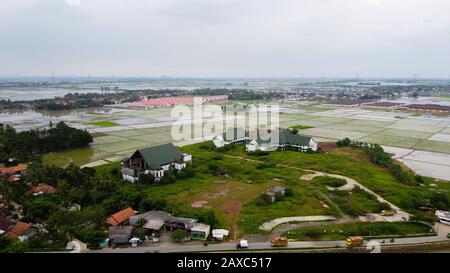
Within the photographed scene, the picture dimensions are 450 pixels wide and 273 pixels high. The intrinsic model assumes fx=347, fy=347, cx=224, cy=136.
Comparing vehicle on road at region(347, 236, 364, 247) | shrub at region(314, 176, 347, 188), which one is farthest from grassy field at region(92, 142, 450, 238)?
vehicle on road at region(347, 236, 364, 247)

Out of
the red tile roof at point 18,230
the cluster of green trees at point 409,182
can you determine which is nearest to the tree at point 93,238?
the red tile roof at point 18,230

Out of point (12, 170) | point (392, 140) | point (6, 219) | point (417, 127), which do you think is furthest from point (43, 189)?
point (417, 127)

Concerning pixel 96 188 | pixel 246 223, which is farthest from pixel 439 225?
pixel 96 188

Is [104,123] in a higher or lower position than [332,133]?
higher

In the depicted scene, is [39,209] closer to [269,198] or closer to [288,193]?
[269,198]

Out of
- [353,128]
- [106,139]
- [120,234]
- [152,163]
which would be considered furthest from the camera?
[353,128]

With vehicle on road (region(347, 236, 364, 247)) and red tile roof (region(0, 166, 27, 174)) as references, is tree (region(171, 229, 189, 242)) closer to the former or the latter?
vehicle on road (region(347, 236, 364, 247))
